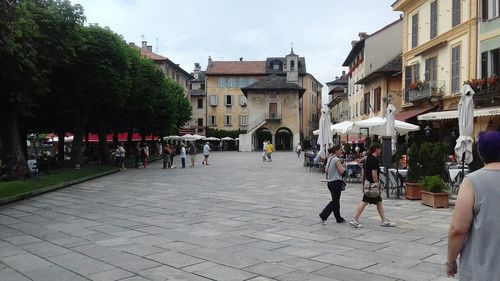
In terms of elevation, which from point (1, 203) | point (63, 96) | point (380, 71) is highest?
point (380, 71)

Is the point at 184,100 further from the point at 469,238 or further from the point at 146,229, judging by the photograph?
the point at 469,238

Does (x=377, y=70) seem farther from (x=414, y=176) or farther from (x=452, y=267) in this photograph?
(x=452, y=267)

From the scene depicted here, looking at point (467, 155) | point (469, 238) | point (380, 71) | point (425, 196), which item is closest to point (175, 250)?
point (469, 238)

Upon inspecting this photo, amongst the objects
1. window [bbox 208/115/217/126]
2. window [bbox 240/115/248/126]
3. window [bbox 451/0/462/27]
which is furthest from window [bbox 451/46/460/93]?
window [bbox 208/115/217/126]

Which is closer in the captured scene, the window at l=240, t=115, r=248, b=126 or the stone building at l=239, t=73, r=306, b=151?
the stone building at l=239, t=73, r=306, b=151

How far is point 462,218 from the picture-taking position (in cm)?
318

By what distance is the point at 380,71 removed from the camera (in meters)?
36.0

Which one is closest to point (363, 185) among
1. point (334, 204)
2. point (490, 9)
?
point (334, 204)

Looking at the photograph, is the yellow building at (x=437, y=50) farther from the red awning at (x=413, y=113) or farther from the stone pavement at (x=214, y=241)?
the stone pavement at (x=214, y=241)

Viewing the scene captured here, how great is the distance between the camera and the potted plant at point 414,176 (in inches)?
533

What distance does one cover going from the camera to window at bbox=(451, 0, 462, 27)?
23891 millimetres

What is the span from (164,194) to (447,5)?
1801cm

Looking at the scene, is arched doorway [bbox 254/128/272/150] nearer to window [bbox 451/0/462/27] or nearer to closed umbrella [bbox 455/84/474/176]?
window [bbox 451/0/462/27]

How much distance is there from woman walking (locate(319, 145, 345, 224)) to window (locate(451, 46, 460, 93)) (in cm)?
1639
